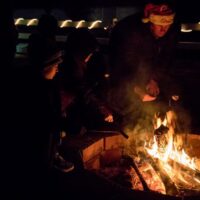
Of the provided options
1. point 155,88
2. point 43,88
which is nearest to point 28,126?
point 43,88

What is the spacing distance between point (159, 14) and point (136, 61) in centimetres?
111

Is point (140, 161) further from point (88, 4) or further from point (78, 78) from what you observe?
point (88, 4)

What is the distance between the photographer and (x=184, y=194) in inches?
172

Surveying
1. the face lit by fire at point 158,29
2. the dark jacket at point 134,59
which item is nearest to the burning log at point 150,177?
the dark jacket at point 134,59

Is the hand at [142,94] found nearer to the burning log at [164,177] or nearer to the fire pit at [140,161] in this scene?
the fire pit at [140,161]

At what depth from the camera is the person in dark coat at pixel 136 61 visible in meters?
6.46

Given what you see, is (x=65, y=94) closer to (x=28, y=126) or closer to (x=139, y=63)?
(x=28, y=126)

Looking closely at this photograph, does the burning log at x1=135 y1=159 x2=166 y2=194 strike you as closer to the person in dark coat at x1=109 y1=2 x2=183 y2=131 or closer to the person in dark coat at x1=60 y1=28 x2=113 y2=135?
the person in dark coat at x1=60 y1=28 x2=113 y2=135

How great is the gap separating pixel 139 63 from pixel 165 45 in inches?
23.4

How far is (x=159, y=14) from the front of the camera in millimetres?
5805

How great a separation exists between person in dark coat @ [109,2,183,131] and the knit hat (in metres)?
0.29

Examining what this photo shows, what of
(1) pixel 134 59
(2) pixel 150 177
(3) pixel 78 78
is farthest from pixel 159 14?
(2) pixel 150 177

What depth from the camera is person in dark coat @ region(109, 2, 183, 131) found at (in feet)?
21.2

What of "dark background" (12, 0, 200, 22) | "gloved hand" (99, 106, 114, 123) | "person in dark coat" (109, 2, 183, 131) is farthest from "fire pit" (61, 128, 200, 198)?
"dark background" (12, 0, 200, 22)
